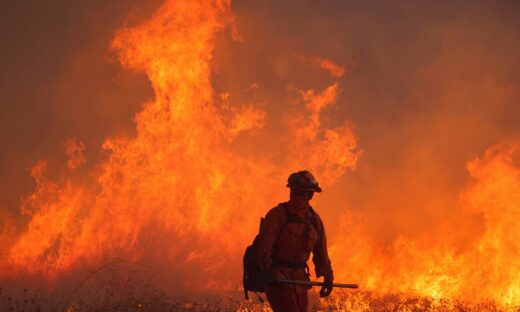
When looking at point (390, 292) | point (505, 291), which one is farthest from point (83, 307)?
point (505, 291)

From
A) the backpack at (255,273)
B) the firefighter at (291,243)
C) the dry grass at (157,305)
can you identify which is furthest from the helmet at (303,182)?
the dry grass at (157,305)

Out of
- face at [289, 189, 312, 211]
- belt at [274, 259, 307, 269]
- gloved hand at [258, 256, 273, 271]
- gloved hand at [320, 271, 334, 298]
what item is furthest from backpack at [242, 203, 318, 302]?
gloved hand at [320, 271, 334, 298]

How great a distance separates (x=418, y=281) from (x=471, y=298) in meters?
2.05

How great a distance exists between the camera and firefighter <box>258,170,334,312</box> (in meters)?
8.23

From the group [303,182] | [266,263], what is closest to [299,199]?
[303,182]

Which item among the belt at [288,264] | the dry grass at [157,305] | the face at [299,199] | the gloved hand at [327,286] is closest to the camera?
the belt at [288,264]

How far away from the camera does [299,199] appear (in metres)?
8.52

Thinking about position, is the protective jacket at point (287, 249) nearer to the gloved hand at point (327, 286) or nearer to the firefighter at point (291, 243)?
the firefighter at point (291, 243)

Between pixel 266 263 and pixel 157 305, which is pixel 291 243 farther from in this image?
pixel 157 305

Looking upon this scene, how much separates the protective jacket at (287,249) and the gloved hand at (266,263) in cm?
5

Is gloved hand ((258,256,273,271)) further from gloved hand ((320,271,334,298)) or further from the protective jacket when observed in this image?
gloved hand ((320,271,334,298))

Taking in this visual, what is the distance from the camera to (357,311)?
1527 centimetres

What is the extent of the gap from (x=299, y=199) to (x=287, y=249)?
722mm

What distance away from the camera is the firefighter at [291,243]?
8.23 m
